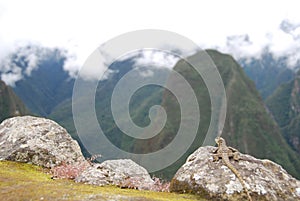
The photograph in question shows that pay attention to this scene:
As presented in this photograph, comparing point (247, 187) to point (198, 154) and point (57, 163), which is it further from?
point (57, 163)

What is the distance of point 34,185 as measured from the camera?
12.2 meters

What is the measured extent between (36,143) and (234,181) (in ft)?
34.5

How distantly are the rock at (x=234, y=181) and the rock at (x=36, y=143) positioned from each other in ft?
23.7

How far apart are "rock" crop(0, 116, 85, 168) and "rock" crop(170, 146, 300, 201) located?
7219 mm

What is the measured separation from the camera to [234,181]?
13391 millimetres

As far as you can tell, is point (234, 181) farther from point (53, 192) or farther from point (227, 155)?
point (53, 192)

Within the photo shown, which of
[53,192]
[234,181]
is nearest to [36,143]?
[53,192]

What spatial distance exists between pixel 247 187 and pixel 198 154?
10.2ft

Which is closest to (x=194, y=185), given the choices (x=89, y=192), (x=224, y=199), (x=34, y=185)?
(x=224, y=199)

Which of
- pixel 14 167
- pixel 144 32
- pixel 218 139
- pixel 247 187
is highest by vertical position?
pixel 144 32

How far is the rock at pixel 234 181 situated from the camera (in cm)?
1310

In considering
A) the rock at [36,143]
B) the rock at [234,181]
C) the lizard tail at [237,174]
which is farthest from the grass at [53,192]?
the rock at [36,143]

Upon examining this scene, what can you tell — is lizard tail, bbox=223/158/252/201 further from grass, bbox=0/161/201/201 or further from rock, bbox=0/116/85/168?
rock, bbox=0/116/85/168

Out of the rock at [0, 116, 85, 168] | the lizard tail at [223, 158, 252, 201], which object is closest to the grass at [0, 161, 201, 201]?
the lizard tail at [223, 158, 252, 201]
